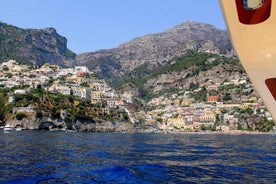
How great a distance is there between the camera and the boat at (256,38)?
5.28 m

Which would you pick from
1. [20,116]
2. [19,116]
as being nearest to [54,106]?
[20,116]

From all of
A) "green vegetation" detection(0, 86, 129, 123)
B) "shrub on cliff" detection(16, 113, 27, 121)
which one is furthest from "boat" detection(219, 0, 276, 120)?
"green vegetation" detection(0, 86, 129, 123)

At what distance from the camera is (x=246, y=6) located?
17.6ft

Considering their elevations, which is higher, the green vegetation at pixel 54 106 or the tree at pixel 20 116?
the green vegetation at pixel 54 106

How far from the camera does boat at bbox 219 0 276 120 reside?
528 centimetres

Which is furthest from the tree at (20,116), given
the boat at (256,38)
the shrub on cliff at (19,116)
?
the boat at (256,38)

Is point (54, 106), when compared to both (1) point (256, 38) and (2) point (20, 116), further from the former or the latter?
(1) point (256, 38)

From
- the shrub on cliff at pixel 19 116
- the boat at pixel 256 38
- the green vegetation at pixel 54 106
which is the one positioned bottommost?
the boat at pixel 256 38

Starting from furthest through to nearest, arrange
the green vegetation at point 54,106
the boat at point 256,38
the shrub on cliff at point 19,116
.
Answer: the green vegetation at point 54,106
the shrub on cliff at point 19,116
the boat at point 256,38

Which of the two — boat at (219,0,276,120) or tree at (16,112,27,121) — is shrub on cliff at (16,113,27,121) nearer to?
tree at (16,112,27,121)

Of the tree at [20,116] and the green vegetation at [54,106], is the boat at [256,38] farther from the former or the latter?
the green vegetation at [54,106]

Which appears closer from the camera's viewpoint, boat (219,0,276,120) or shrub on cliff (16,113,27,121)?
boat (219,0,276,120)

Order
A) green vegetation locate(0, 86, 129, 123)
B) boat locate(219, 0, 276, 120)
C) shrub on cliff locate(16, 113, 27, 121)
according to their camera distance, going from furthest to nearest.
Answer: green vegetation locate(0, 86, 129, 123), shrub on cliff locate(16, 113, 27, 121), boat locate(219, 0, 276, 120)

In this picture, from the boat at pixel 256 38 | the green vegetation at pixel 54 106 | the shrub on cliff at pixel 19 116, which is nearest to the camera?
the boat at pixel 256 38
